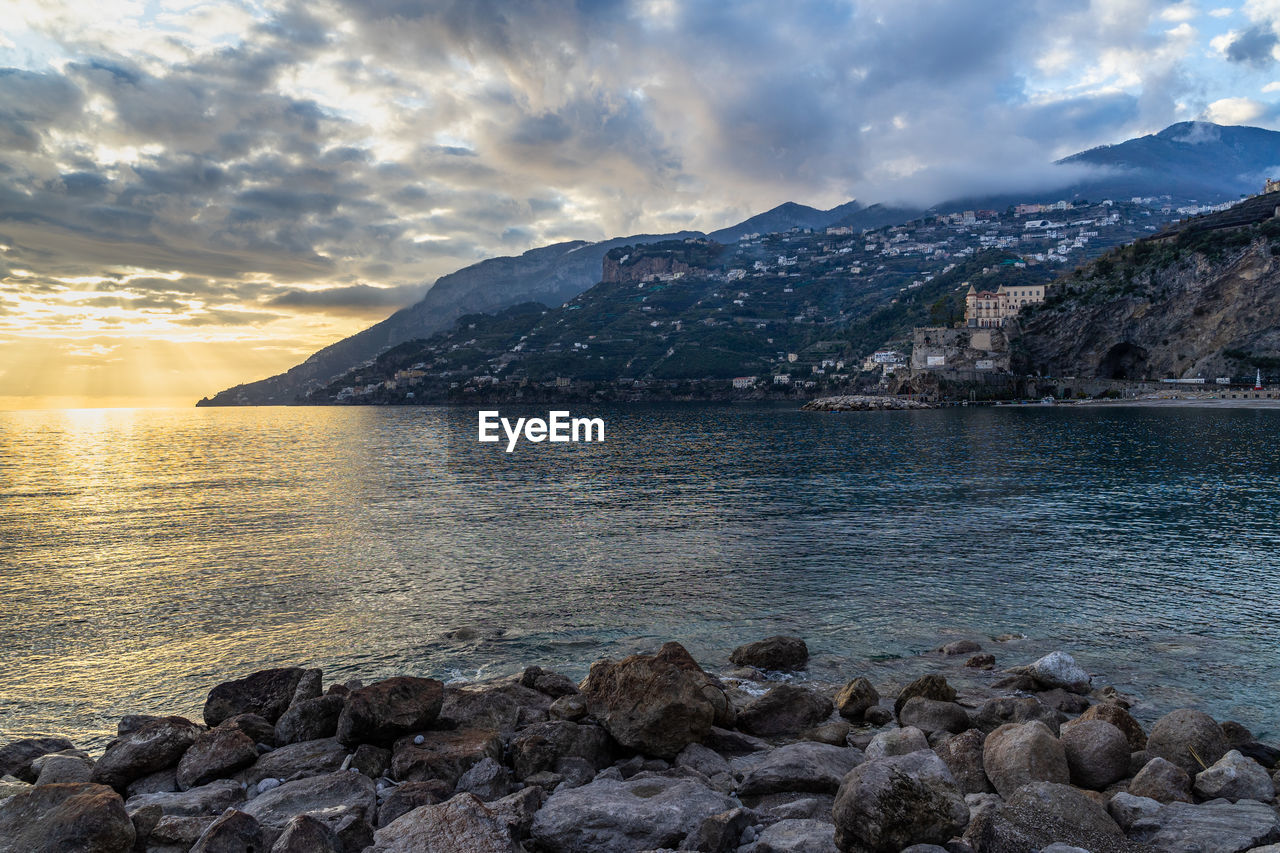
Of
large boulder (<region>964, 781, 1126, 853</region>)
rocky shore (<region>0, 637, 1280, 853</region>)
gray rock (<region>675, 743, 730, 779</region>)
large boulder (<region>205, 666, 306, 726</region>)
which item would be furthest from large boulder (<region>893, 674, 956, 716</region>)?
large boulder (<region>205, 666, 306, 726</region>)

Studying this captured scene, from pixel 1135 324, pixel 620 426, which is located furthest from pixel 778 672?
pixel 1135 324

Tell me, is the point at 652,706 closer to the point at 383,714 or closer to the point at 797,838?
the point at 797,838

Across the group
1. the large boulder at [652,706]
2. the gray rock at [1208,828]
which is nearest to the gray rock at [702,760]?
the large boulder at [652,706]

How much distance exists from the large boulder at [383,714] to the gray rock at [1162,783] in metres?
11.7

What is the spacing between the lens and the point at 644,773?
11.7m

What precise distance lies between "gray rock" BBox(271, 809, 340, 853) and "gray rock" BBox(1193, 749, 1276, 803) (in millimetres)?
12715

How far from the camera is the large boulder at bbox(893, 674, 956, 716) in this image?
15102 mm

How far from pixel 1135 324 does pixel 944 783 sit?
660ft

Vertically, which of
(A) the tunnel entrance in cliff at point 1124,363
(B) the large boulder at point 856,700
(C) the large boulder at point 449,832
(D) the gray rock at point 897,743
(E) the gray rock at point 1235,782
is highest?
(A) the tunnel entrance in cliff at point 1124,363

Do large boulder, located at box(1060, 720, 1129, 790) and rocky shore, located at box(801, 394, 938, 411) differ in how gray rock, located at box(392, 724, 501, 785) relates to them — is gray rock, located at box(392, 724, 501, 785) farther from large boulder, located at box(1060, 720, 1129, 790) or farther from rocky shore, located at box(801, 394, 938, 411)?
rocky shore, located at box(801, 394, 938, 411)

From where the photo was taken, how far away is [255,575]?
3105 cm

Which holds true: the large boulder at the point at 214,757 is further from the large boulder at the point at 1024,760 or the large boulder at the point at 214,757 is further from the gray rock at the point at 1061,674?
the gray rock at the point at 1061,674

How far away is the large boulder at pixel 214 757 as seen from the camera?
39.8ft

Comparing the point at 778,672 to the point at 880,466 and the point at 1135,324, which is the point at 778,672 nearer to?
the point at 880,466
